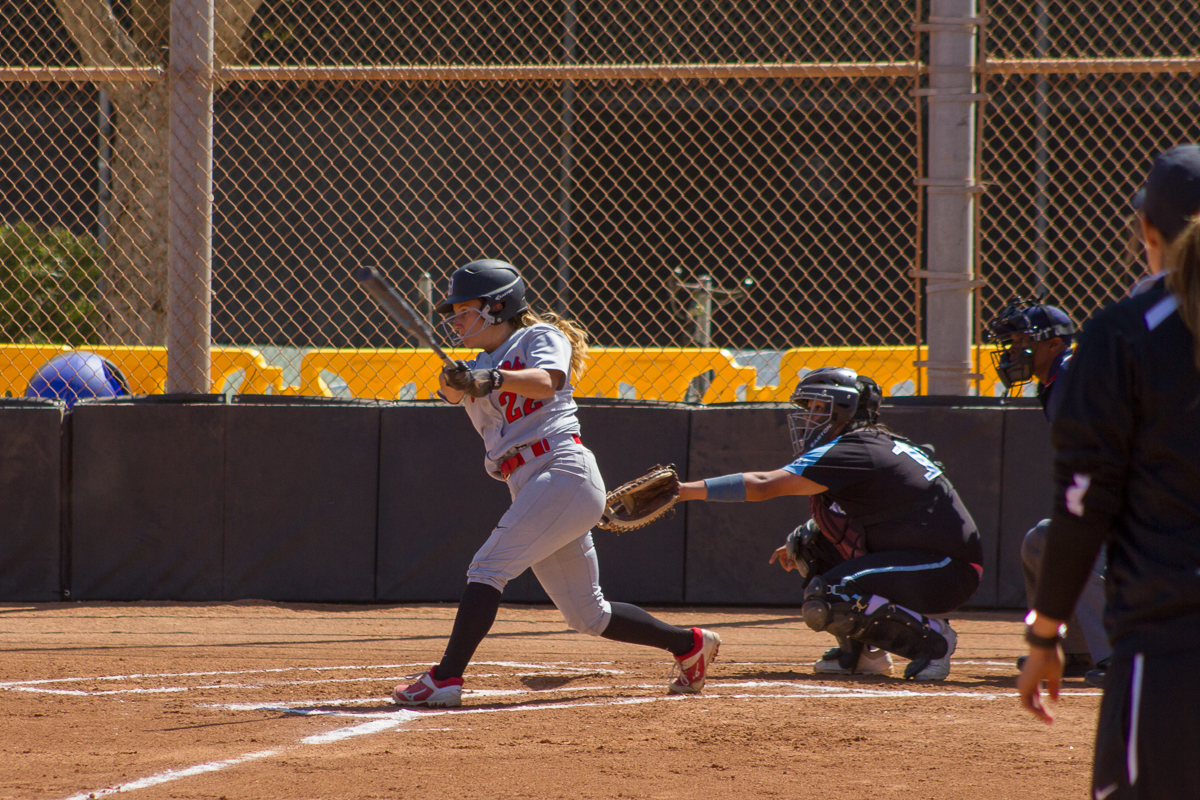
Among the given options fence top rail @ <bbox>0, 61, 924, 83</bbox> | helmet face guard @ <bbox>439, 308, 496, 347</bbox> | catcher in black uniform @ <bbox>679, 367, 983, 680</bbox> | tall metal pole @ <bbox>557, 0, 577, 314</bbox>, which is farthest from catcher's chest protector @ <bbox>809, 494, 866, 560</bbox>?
tall metal pole @ <bbox>557, 0, 577, 314</bbox>

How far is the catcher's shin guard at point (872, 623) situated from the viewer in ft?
15.3

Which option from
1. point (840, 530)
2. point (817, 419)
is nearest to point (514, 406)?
point (817, 419)

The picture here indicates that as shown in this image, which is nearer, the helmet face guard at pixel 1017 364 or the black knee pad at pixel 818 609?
the black knee pad at pixel 818 609

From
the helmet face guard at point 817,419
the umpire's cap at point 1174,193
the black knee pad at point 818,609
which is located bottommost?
the black knee pad at point 818,609

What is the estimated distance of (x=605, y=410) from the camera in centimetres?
678

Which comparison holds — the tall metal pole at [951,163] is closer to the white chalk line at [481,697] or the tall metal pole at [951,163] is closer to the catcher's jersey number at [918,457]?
the catcher's jersey number at [918,457]

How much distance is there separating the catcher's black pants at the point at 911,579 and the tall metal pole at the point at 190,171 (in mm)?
3651

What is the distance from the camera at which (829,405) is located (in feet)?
16.2

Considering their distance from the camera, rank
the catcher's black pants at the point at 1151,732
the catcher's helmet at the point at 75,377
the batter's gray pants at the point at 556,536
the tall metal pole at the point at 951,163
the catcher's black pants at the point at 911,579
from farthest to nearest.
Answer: the catcher's helmet at the point at 75,377 < the tall metal pole at the point at 951,163 < the catcher's black pants at the point at 911,579 < the batter's gray pants at the point at 556,536 < the catcher's black pants at the point at 1151,732

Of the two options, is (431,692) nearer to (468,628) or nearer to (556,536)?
(468,628)

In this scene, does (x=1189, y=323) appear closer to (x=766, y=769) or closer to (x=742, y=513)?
(x=766, y=769)

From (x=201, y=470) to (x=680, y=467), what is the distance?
8.63ft

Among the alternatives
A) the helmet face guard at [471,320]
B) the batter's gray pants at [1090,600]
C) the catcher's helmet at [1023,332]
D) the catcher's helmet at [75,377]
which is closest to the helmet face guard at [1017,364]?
the catcher's helmet at [1023,332]

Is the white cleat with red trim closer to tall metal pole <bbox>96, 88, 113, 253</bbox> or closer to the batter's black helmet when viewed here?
the batter's black helmet
